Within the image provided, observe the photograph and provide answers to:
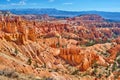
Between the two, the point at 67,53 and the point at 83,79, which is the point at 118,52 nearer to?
the point at 67,53

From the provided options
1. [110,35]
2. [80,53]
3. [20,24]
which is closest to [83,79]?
[80,53]

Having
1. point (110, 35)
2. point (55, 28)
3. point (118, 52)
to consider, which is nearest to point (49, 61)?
point (118, 52)

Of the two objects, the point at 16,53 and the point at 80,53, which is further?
the point at 80,53

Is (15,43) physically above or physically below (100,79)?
above

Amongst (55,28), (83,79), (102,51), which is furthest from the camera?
(55,28)

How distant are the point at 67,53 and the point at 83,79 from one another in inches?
924

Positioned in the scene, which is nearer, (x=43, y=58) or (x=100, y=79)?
A: (x=100, y=79)

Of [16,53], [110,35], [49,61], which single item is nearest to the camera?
[16,53]

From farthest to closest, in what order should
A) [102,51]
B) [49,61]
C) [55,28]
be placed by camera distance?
[55,28] → [102,51] → [49,61]

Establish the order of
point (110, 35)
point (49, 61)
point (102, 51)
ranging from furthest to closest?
point (110, 35), point (102, 51), point (49, 61)

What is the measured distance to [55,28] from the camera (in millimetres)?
157750

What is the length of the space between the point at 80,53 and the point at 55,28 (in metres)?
79.2

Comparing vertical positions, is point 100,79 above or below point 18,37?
below

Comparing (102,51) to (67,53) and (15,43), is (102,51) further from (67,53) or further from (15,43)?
(15,43)
